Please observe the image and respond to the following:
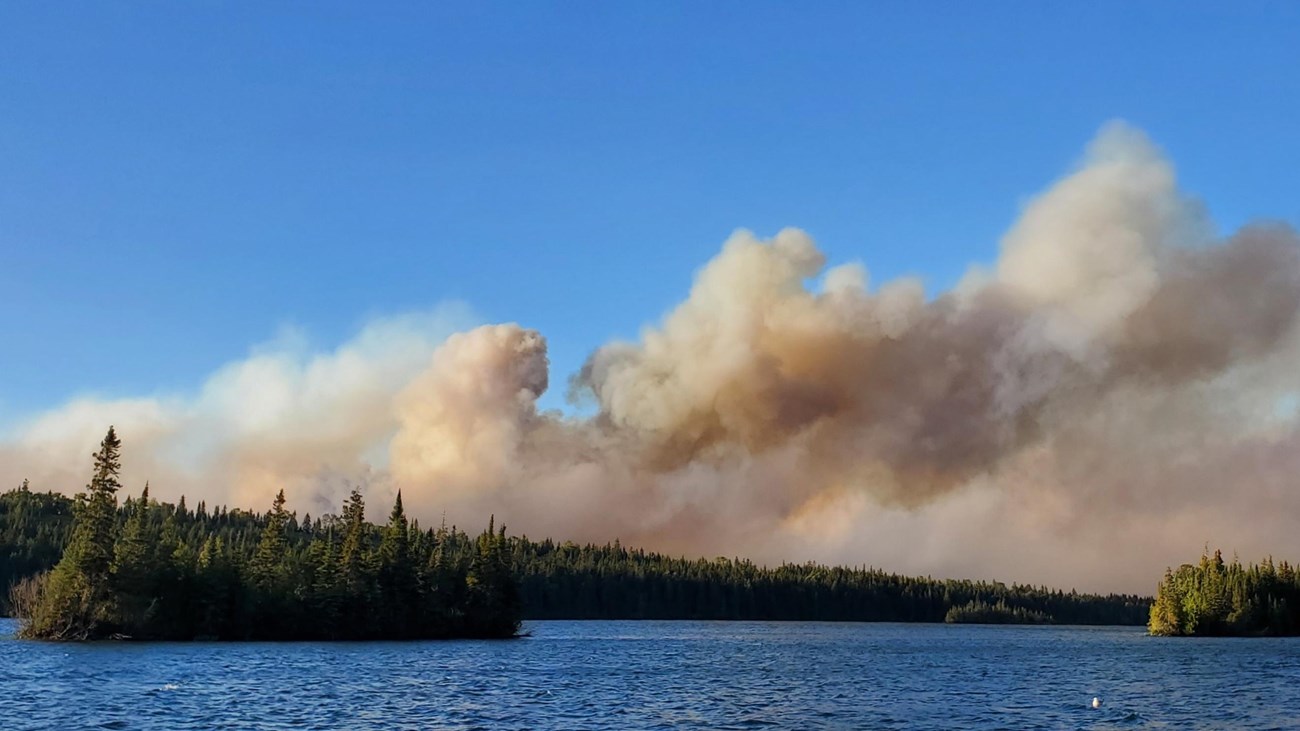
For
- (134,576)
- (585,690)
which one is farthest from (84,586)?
(585,690)

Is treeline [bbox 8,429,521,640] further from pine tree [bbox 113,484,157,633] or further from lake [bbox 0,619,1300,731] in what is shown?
lake [bbox 0,619,1300,731]

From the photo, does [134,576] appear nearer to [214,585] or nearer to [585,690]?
[214,585]

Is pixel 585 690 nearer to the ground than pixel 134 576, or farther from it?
nearer to the ground

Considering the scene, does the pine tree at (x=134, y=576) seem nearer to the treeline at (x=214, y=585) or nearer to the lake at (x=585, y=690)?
the treeline at (x=214, y=585)

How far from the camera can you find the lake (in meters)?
75.1

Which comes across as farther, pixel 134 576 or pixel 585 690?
pixel 134 576

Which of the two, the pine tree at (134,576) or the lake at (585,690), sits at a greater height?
the pine tree at (134,576)

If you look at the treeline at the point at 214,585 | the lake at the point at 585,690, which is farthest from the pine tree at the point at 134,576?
the lake at the point at 585,690

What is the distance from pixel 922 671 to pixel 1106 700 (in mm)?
42165

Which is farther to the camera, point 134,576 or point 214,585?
point 214,585

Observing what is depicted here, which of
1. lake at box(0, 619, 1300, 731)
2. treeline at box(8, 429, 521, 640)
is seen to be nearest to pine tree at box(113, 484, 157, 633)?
treeline at box(8, 429, 521, 640)

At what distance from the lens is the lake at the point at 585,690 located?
2955 inches

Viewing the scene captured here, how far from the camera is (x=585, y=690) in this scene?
10038 centimetres

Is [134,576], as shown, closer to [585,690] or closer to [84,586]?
[84,586]
